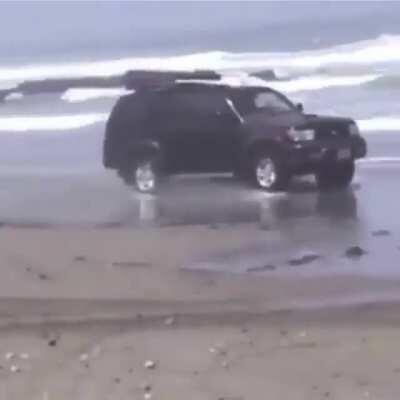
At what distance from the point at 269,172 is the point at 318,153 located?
0.73 meters

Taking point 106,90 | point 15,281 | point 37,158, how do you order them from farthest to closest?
1. point 106,90
2. point 37,158
3. point 15,281

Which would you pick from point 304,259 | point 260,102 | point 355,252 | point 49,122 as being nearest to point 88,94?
point 49,122

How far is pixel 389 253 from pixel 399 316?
3558 millimetres

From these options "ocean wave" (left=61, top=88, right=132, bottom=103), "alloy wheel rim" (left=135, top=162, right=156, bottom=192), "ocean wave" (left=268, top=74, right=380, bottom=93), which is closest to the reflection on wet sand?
"alloy wheel rim" (left=135, top=162, right=156, bottom=192)

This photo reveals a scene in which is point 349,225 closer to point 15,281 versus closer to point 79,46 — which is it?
point 15,281

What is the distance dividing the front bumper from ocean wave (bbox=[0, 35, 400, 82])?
28924 mm

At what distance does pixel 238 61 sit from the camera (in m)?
56.8

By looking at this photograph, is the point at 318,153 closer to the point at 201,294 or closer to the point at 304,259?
the point at 304,259

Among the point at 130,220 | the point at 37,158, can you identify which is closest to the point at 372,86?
the point at 37,158

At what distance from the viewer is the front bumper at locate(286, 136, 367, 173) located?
21547 millimetres

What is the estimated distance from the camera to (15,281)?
13539 mm

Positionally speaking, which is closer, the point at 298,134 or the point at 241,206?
the point at 241,206

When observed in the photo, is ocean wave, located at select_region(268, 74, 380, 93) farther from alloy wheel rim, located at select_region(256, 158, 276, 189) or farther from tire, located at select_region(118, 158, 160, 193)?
alloy wheel rim, located at select_region(256, 158, 276, 189)

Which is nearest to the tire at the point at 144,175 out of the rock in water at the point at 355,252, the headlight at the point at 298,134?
the headlight at the point at 298,134
